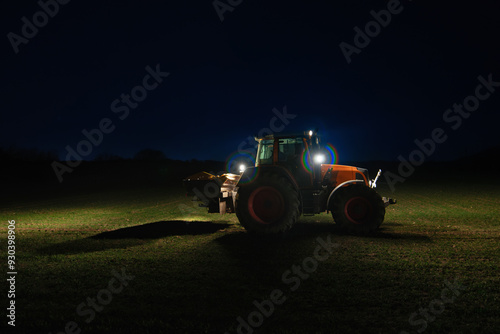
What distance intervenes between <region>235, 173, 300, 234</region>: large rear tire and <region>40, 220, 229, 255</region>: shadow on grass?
2.05 meters

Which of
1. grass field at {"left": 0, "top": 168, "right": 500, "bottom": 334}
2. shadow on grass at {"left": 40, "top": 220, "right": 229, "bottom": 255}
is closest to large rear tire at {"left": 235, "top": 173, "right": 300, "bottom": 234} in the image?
grass field at {"left": 0, "top": 168, "right": 500, "bottom": 334}

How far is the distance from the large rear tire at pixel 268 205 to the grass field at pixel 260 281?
0.45 meters

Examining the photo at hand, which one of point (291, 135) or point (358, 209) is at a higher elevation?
point (291, 135)

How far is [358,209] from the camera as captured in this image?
9508 millimetres

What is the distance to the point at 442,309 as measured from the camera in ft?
15.9

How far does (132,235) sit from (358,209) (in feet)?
23.0

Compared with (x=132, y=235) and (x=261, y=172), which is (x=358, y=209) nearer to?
(x=261, y=172)

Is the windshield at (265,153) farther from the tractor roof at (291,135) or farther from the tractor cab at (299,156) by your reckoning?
the tractor roof at (291,135)

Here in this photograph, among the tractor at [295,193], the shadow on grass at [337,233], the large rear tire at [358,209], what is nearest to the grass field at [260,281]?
the shadow on grass at [337,233]

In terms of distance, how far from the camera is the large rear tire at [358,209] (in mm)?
9336

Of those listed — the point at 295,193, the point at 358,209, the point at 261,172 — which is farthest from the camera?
the point at 261,172

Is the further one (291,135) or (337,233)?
(337,233)

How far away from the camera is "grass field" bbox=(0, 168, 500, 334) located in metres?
4.54

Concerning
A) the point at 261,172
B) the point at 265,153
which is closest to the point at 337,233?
the point at 261,172
